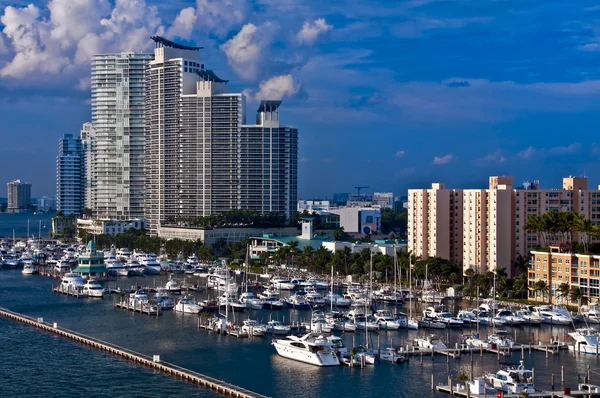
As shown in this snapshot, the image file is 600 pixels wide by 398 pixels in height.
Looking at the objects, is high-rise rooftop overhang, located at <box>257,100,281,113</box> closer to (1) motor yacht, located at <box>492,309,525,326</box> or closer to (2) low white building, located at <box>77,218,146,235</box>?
(2) low white building, located at <box>77,218,146,235</box>

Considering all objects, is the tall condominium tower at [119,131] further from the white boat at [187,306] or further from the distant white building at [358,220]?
the white boat at [187,306]

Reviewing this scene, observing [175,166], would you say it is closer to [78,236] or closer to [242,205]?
[242,205]

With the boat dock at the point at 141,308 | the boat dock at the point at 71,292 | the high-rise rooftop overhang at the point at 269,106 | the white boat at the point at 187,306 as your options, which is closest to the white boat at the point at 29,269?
the boat dock at the point at 71,292

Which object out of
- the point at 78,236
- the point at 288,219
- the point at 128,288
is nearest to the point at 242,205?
the point at 288,219

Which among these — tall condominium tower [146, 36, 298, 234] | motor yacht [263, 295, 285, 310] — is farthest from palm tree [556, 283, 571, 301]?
tall condominium tower [146, 36, 298, 234]

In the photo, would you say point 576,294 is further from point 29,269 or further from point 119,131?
point 119,131

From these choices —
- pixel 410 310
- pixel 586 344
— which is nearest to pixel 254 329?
pixel 410 310
